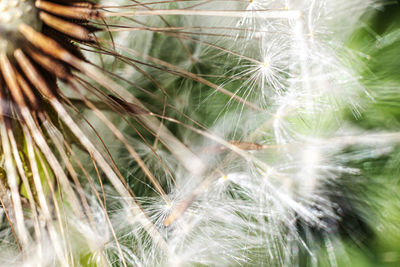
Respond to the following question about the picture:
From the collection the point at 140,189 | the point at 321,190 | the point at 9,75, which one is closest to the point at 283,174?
the point at 321,190

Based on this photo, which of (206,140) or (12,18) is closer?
(12,18)

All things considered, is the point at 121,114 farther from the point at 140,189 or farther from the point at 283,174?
the point at 283,174

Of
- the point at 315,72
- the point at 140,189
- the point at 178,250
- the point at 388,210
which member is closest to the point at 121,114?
the point at 140,189

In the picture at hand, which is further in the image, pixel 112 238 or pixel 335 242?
pixel 112 238

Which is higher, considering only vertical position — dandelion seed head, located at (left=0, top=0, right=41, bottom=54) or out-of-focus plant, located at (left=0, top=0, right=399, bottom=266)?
dandelion seed head, located at (left=0, top=0, right=41, bottom=54)

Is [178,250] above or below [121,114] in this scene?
below

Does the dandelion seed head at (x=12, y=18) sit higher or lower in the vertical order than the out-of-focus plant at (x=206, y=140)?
higher

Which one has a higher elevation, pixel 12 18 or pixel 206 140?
pixel 12 18

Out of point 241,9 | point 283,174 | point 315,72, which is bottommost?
point 283,174

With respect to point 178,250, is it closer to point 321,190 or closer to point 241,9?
point 321,190
